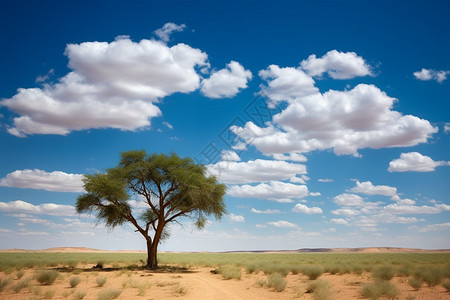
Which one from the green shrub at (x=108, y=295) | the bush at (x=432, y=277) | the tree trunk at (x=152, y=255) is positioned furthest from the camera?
the tree trunk at (x=152, y=255)

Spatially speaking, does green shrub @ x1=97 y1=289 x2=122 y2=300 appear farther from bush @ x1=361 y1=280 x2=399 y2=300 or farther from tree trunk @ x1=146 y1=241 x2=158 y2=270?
tree trunk @ x1=146 y1=241 x2=158 y2=270

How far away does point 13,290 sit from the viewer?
1650cm

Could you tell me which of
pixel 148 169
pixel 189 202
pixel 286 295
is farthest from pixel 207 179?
pixel 286 295

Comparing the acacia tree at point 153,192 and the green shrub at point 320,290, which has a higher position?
the acacia tree at point 153,192

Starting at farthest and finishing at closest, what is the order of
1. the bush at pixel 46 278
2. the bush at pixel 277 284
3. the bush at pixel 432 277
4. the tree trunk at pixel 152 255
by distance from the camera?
the tree trunk at pixel 152 255, the bush at pixel 46 278, the bush at pixel 432 277, the bush at pixel 277 284

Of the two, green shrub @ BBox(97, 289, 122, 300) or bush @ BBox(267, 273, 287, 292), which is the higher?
green shrub @ BBox(97, 289, 122, 300)

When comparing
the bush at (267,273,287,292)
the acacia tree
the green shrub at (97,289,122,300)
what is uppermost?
the acacia tree

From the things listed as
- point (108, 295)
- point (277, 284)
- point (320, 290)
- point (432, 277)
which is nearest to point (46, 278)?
point (108, 295)

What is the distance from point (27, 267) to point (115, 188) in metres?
11.5

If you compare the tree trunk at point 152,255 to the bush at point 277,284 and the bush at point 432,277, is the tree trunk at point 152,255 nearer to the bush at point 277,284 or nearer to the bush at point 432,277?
the bush at point 277,284

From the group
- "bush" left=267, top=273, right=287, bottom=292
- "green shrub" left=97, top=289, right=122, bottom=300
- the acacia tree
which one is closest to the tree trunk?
the acacia tree

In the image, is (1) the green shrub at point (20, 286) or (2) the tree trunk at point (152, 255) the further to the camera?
(2) the tree trunk at point (152, 255)

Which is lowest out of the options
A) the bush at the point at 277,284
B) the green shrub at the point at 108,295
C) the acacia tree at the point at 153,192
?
the bush at the point at 277,284

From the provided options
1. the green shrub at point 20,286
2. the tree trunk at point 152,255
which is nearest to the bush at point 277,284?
the green shrub at point 20,286
